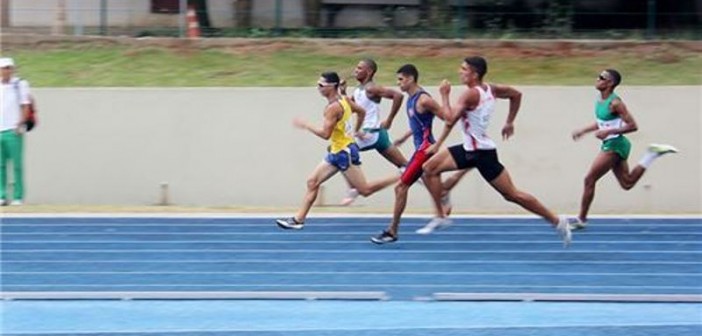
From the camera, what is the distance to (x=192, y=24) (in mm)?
21766

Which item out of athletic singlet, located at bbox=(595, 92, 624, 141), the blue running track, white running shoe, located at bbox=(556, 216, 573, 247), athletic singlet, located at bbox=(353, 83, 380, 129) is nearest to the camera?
the blue running track

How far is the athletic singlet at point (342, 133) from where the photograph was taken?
12.3 m

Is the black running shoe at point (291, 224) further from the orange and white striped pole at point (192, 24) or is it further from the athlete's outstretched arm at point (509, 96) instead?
the orange and white striped pole at point (192, 24)

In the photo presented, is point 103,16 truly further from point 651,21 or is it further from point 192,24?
point 651,21

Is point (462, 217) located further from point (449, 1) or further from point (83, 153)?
point (449, 1)

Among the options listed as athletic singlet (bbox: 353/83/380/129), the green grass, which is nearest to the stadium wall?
the green grass

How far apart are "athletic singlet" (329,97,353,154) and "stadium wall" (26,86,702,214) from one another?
11.9 ft

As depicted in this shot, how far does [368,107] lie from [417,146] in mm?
2000

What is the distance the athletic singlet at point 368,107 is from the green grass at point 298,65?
4.31 m

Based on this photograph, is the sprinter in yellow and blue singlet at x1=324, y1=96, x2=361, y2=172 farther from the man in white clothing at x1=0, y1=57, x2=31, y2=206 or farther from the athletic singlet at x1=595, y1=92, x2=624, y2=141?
the man in white clothing at x1=0, y1=57, x2=31, y2=206

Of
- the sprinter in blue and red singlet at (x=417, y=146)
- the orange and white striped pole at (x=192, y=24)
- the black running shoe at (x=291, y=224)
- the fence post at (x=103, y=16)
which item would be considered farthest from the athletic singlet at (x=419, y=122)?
the fence post at (x=103, y=16)

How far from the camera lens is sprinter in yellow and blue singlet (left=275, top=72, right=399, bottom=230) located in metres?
12.1

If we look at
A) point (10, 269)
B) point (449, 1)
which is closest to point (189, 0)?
point (449, 1)

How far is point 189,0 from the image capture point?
2316cm
